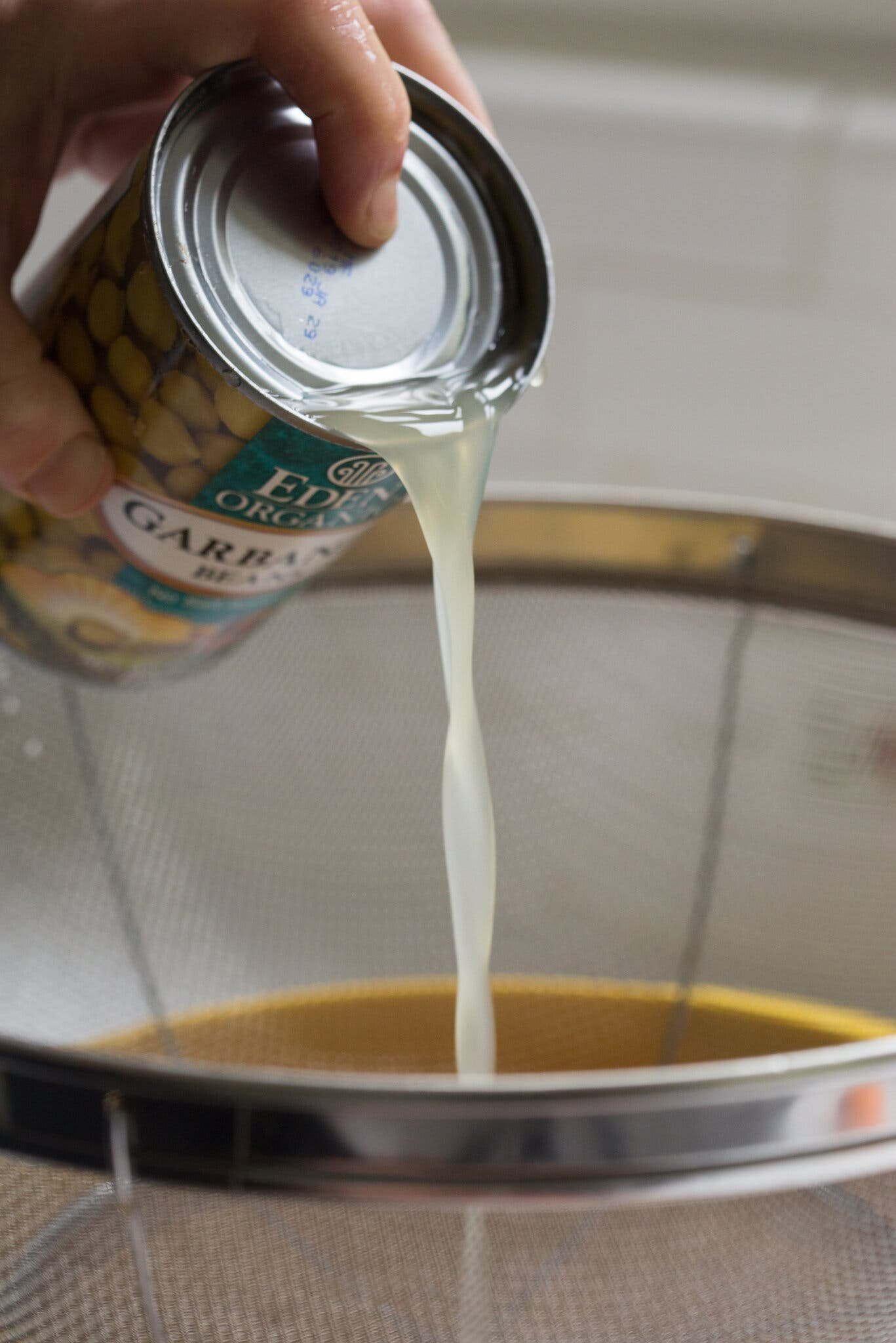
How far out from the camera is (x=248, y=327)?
48cm

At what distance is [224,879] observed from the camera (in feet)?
3.25

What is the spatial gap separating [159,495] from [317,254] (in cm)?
11

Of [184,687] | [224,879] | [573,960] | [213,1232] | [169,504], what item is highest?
[169,504]

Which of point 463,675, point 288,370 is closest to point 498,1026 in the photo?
point 463,675

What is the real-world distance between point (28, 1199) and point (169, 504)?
0.30m

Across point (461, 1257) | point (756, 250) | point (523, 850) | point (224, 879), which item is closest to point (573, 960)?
point (523, 850)

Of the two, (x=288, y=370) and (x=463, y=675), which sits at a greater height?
(x=288, y=370)

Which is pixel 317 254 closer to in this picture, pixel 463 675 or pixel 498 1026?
pixel 463 675

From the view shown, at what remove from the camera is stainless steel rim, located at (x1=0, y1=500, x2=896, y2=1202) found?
36 centimetres

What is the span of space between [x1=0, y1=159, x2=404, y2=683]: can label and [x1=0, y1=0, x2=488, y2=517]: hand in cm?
2

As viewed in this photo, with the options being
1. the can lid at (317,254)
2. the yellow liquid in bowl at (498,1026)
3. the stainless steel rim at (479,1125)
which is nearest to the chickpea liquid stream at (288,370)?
the can lid at (317,254)

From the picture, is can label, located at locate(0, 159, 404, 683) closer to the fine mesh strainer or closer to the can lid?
the can lid

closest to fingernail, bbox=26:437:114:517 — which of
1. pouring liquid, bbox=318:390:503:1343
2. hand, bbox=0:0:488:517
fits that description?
hand, bbox=0:0:488:517

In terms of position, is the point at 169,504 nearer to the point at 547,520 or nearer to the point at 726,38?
the point at 547,520
